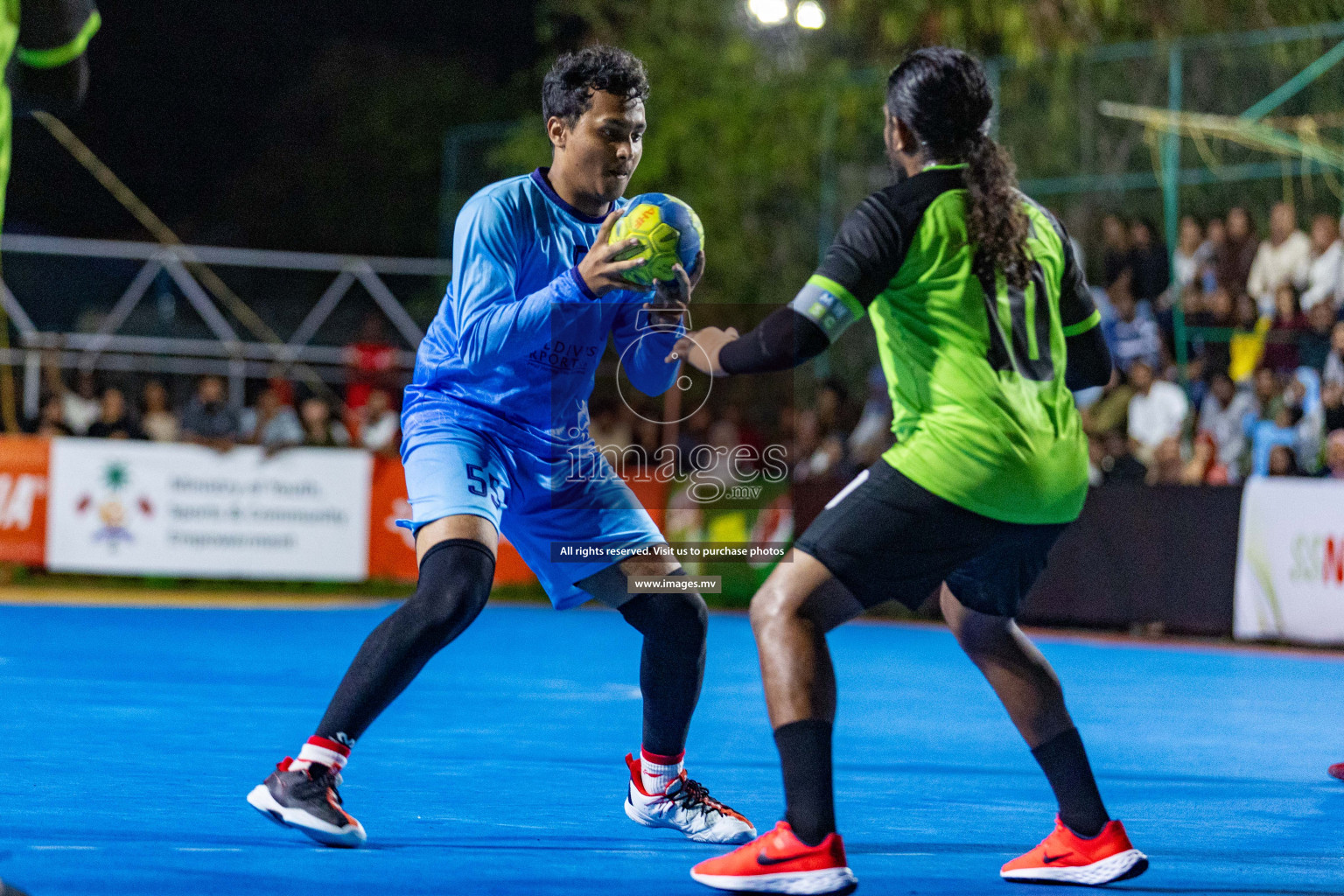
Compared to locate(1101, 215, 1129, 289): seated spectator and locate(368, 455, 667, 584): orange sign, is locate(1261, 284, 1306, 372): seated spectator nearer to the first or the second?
locate(1101, 215, 1129, 289): seated spectator

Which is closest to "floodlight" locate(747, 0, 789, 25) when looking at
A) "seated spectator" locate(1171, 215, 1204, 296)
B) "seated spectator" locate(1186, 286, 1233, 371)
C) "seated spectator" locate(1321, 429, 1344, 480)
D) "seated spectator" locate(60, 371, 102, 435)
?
"seated spectator" locate(1171, 215, 1204, 296)

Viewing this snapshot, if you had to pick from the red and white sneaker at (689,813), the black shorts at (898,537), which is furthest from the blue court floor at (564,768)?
the black shorts at (898,537)

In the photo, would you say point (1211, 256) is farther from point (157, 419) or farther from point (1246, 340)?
point (157, 419)

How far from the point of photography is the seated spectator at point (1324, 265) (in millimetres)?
13930

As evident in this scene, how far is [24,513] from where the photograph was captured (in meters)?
15.0

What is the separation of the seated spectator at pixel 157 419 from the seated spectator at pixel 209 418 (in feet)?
0.86

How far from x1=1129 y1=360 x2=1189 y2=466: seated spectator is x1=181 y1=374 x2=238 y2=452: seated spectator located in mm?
8582

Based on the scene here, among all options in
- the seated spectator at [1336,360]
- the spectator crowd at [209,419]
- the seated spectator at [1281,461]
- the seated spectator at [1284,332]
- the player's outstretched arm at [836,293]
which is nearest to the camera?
the player's outstretched arm at [836,293]

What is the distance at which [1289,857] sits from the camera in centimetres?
465

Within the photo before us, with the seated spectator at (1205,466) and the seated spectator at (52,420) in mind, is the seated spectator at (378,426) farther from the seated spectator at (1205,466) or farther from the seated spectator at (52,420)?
the seated spectator at (1205,466)

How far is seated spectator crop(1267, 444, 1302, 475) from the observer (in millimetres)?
12852

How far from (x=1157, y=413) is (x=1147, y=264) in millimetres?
Result: 1722

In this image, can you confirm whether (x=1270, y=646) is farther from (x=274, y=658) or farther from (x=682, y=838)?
(x=682, y=838)

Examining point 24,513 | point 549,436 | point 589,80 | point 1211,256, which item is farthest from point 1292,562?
point 24,513
